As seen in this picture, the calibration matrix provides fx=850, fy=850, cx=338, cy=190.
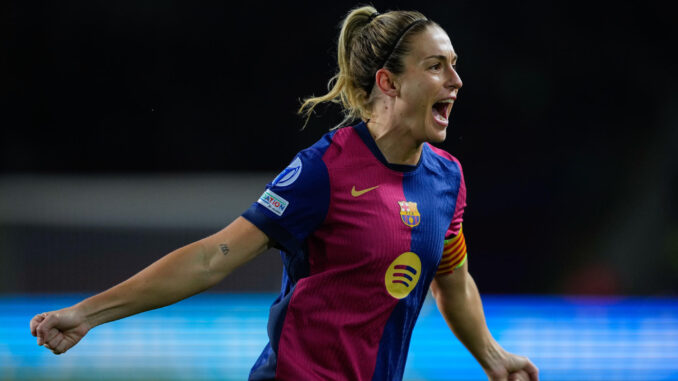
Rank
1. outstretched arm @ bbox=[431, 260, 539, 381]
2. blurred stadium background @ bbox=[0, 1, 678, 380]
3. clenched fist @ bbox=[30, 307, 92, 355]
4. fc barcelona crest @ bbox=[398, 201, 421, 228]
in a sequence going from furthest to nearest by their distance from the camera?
blurred stadium background @ bbox=[0, 1, 678, 380], outstretched arm @ bbox=[431, 260, 539, 381], fc barcelona crest @ bbox=[398, 201, 421, 228], clenched fist @ bbox=[30, 307, 92, 355]

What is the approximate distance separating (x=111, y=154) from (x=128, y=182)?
88cm

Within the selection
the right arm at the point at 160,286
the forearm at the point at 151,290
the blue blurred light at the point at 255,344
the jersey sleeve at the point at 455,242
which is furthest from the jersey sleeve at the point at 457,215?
the blue blurred light at the point at 255,344

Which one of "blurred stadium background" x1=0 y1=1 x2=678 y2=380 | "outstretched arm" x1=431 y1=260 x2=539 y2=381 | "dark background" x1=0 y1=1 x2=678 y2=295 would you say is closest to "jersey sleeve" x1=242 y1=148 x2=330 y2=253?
"outstretched arm" x1=431 y1=260 x2=539 y2=381

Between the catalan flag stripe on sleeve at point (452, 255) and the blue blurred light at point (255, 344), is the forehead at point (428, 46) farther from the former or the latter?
the blue blurred light at point (255, 344)

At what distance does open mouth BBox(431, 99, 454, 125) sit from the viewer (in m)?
2.41

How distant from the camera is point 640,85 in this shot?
28.1ft

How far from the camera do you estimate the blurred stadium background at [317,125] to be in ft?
24.7

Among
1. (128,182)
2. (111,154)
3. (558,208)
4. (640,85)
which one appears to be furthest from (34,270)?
(640,85)

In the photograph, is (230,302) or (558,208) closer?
(230,302)

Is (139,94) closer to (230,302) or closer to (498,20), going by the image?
(230,302)

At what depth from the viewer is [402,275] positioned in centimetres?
229

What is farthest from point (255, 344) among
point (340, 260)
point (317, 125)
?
point (340, 260)

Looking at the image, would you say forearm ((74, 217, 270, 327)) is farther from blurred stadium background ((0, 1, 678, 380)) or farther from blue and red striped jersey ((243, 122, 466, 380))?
blurred stadium background ((0, 1, 678, 380))

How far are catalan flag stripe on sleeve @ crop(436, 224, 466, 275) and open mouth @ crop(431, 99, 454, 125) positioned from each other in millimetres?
363
